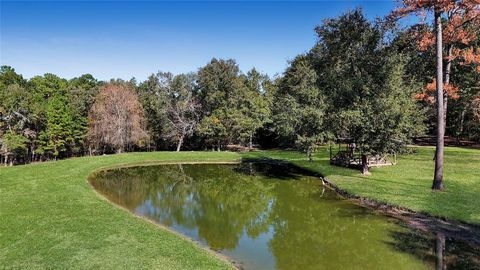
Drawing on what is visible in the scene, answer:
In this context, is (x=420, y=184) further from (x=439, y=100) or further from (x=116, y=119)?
(x=116, y=119)

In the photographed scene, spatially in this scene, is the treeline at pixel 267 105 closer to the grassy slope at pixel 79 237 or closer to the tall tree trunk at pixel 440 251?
the tall tree trunk at pixel 440 251

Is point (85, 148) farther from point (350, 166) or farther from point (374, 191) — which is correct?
point (374, 191)

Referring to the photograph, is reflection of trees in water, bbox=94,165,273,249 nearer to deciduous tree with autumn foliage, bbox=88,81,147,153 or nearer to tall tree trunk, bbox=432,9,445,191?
tall tree trunk, bbox=432,9,445,191

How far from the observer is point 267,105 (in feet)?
187

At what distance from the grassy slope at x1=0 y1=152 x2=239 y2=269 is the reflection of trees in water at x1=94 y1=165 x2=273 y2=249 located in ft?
7.18

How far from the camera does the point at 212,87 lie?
174 feet

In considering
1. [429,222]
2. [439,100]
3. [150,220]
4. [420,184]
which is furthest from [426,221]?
[150,220]

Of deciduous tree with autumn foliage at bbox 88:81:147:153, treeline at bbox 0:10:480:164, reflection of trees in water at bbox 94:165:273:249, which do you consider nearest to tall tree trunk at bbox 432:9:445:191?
treeline at bbox 0:10:480:164

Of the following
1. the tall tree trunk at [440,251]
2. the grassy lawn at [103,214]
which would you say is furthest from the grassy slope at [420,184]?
the tall tree trunk at [440,251]

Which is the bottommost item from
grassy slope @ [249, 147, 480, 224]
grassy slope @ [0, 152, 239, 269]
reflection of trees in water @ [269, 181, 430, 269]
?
reflection of trees in water @ [269, 181, 430, 269]

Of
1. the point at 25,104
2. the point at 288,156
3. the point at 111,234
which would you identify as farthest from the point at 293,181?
the point at 25,104

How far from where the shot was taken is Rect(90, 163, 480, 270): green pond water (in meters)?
13.1

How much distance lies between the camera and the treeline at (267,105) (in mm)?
26219

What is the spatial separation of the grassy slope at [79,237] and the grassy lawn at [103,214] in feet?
0.10
